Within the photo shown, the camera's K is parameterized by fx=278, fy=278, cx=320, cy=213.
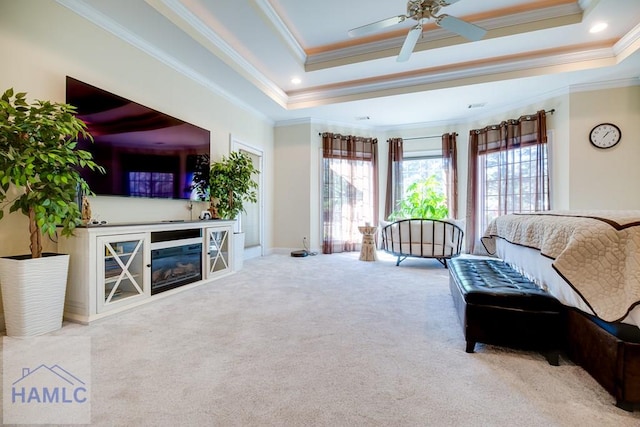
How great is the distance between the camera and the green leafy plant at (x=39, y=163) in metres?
1.71

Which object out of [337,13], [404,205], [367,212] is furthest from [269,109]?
[404,205]

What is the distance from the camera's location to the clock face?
12.9ft

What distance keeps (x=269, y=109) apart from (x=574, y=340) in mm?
4914

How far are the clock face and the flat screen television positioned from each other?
5518mm

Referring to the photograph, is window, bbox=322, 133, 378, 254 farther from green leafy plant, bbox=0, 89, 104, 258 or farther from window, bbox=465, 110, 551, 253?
green leafy plant, bbox=0, 89, 104, 258

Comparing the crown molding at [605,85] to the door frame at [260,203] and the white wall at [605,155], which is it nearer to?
the white wall at [605,155]

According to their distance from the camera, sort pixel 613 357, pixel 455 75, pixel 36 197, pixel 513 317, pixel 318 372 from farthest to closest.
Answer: pixel 455 75
pixel 36 197
pixel 513 317
pixel 318 372
pixel 613 357

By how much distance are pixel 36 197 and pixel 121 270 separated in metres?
0.80

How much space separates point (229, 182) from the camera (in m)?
3.95

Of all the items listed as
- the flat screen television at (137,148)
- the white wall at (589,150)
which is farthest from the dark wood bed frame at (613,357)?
the white wall at (589,150)

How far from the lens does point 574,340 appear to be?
149 cm

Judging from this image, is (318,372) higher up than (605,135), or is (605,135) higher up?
(605,135)

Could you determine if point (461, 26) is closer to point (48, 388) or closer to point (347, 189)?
point (347, 189)

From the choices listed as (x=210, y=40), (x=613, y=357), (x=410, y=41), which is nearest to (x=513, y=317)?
(x=613, y=357)
